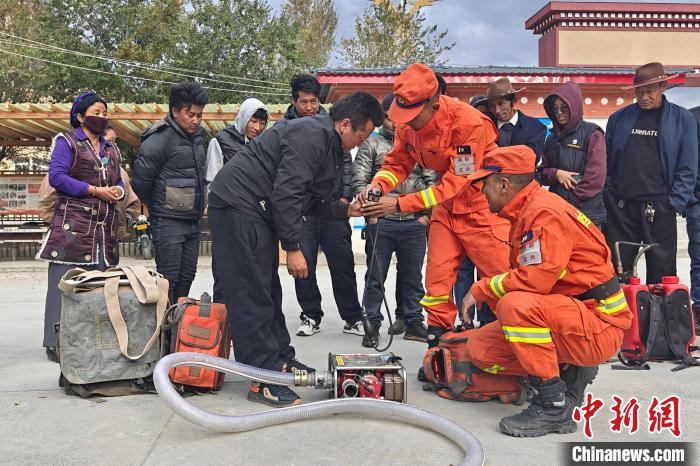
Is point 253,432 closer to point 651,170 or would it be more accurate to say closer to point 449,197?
point 449,197

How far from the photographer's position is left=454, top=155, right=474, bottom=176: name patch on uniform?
12.8ft

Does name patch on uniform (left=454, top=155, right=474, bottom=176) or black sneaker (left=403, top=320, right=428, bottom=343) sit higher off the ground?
name patch on uniform (left=454, top=155, right=474, bottom=176)

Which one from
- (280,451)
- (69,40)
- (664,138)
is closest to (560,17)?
(69,40)

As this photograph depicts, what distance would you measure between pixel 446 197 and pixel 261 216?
110 centimetres

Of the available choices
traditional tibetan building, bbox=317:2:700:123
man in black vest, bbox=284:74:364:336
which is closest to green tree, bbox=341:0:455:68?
traditional tibetan building, bbox=317:2:700:123

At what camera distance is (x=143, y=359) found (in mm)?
3771

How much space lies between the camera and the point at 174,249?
4.63 meters

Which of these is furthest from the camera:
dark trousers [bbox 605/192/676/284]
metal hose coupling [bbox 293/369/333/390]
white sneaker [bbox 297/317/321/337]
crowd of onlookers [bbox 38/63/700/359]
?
white sneaker [bbox 297/317/321/337]

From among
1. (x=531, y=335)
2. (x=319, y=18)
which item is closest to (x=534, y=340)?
(x=531, y=335)

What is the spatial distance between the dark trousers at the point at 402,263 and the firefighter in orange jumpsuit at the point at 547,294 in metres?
1.89

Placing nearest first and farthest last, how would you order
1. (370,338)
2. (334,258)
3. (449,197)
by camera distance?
(449,197) < (370,338) < (334,258)

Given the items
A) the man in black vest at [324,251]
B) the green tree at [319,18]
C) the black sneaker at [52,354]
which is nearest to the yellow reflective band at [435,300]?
the man in black vest at [324,251]

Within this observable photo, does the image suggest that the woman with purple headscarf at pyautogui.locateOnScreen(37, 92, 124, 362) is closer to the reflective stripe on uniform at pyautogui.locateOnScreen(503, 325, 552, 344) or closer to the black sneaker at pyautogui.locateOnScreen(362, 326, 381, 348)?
the black sneaker at pyautogui.locateOnScreen(362, 326, 381, 348)

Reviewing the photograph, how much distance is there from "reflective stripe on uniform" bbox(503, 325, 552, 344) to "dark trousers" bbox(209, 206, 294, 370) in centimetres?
130
